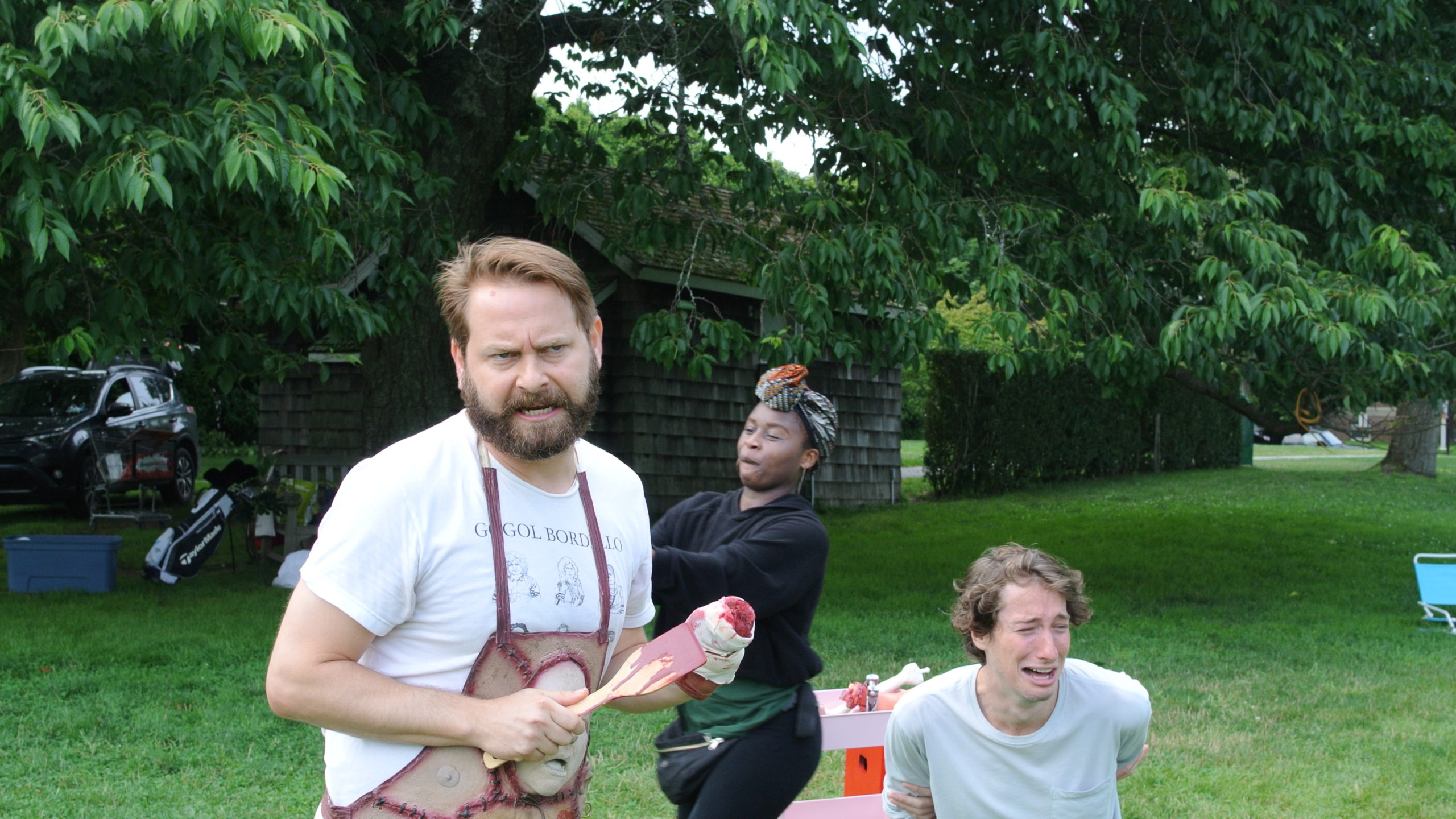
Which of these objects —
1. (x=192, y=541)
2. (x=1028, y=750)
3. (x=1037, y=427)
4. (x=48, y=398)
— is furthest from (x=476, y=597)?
(x=1037, y=427)

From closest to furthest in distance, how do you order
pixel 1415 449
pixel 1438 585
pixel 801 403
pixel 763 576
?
pixel 763 576, pixel 801 403, pixel 1438 585, pixel 1415 449

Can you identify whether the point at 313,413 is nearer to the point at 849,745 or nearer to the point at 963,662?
the point at 963,662

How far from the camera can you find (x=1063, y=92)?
755 cm

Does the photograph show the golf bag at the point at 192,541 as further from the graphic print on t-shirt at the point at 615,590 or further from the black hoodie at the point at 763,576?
the graphic print on t-shirt at the point at 615,590

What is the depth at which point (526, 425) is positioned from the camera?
5.94 ft

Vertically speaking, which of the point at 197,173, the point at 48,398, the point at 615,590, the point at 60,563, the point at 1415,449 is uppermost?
the point at 197,173

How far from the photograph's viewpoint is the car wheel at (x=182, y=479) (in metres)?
15.6

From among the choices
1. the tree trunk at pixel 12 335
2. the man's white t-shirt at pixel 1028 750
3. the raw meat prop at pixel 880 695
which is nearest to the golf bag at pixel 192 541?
the tree trunk at pixel 12 335

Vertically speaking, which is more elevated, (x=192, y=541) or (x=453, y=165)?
(x=453, y=165)

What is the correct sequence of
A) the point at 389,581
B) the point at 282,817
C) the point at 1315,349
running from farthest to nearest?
the point at 1315,349
the point at 282,817
the point at 389,581

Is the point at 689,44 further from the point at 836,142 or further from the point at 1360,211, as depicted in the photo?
the point at 1360,211

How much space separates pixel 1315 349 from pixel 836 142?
3.34 metres

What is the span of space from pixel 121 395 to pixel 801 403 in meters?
13.9

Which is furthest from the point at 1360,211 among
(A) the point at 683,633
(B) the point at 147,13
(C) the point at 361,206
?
(A) the point at 683,633
